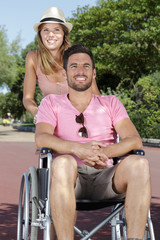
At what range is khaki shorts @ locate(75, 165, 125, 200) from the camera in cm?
307

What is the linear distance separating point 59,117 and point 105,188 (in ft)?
2.02

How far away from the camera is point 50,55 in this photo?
12.4ft

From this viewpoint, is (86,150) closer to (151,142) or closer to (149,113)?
(151,142)

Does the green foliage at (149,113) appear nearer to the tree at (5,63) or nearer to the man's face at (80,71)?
the tree at (5,63)

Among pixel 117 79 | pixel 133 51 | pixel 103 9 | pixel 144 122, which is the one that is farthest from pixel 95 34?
pixel 144 122

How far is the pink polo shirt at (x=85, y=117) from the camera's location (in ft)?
10.9

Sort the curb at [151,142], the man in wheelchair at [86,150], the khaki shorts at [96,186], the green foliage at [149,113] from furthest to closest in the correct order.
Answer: the green foliage at [149,113]
the curb at [151,142]
the khaki shorts at [96,186]
the man in wheelchair at [86,150]

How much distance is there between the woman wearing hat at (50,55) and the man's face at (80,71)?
0.39 m

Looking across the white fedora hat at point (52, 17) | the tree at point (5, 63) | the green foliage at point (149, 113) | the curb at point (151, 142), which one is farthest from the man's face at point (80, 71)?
the tree at point (5, 63)

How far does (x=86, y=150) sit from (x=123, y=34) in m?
26.5

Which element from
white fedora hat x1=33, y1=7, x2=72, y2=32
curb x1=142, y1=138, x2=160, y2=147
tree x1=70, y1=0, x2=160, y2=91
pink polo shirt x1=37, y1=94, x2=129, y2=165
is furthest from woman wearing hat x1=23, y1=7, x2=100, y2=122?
tree x1=70, y1=0, x2=160, y2=91

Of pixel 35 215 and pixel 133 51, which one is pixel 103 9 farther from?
pixel 35 215

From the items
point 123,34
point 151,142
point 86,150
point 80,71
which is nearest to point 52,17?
point 80,71

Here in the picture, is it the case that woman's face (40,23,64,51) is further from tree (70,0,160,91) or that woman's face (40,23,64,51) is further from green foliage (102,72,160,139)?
tree (70,0,160,91)
